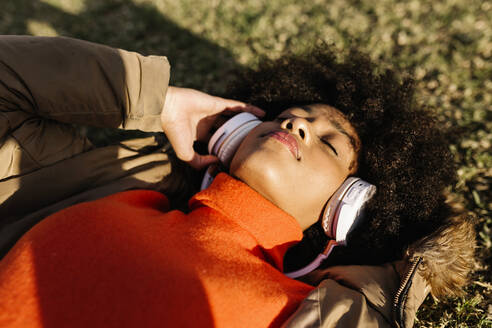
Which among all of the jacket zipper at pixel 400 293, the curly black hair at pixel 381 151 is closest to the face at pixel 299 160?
the curly black hair at pixel 381 151

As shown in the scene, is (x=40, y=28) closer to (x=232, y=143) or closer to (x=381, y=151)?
(x=232, y=143)

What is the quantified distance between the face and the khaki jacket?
0.58 meters

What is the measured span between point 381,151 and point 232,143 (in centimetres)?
124

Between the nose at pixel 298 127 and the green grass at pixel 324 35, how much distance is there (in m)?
1.83

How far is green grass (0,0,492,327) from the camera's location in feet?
13.0

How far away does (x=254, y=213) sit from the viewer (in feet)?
7.32

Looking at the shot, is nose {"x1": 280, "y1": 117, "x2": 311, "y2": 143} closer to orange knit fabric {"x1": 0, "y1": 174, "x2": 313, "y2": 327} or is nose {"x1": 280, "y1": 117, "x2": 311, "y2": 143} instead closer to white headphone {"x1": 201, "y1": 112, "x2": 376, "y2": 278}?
white headphone {"x1": 201, "y1": 112, "x2": 376, "y2": 278}

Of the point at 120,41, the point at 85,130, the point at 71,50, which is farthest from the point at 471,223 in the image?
the point at 120,41

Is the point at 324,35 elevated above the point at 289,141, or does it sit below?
above

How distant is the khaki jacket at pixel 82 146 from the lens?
210 centimetres

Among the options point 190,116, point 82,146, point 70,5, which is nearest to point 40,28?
point 70,5

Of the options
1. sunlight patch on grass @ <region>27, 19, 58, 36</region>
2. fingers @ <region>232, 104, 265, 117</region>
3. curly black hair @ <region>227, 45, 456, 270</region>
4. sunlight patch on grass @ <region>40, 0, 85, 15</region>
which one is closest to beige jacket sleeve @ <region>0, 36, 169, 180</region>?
fingers @ <region>232, 104, 265, 117</region>

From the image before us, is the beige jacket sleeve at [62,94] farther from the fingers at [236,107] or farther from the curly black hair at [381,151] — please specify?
the curly black hair at [381,151]

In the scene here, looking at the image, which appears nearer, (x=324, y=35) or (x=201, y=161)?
(x=201, y=161)
